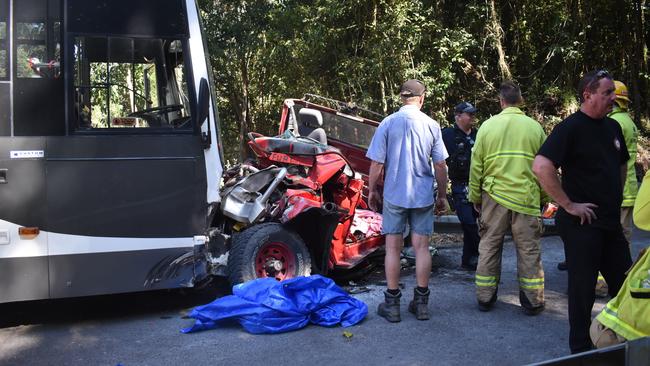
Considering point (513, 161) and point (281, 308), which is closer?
point (281, 308)

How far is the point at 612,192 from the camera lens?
3.91 meters

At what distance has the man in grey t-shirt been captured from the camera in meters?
5.21

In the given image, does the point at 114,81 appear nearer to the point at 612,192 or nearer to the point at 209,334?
the point at 209,334

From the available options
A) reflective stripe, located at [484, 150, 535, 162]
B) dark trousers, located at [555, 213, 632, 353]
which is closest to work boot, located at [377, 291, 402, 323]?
reflective stripe, located at [484, 150, 535, 162]

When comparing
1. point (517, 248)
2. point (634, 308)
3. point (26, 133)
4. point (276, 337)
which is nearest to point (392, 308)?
point (276, 337)

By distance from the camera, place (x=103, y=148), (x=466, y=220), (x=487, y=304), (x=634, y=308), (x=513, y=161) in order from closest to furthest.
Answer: (x=634, y=308) < (x=103, y=148) < (x=513, y=161) < (x=487, y=304) < (x=466, y=220)

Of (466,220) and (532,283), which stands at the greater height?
(466,220)

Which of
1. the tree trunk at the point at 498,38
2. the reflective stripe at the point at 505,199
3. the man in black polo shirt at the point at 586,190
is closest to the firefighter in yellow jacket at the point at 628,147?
the reflective stripe at the point at 505,199

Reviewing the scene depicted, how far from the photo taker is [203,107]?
17.7ft

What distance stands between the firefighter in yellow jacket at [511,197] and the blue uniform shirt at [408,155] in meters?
0.45

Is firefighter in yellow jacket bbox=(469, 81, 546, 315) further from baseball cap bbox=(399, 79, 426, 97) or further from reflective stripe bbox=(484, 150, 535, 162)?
baseball cap bbox=(399, 79, 426, 97)

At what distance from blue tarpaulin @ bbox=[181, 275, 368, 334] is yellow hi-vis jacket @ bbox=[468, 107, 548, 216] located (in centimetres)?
153

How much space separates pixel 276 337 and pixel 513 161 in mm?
2402

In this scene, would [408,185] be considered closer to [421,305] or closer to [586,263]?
[421,305]
